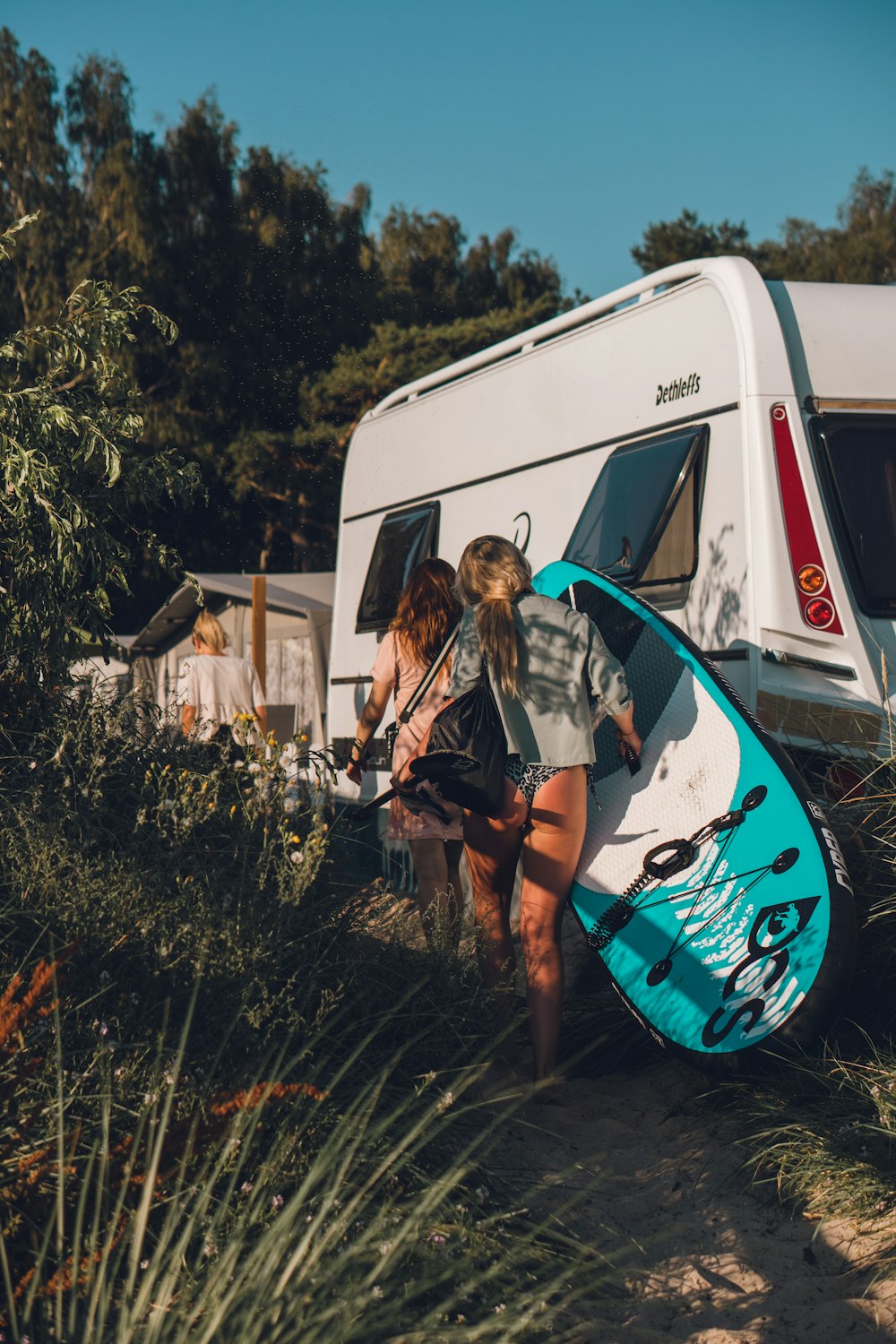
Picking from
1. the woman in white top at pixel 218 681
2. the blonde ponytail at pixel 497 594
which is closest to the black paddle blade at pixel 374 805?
the blonde ponytail at pixel 497 594

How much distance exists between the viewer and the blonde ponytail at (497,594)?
4285mm

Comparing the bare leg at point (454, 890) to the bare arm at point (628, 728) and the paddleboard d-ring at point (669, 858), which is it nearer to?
the paddleboard d-ring at point (669, 858)

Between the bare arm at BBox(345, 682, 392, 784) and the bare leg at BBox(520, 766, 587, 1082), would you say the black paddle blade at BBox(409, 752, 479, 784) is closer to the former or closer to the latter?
the bare leg at BBox(520, 766, 587, 1082)

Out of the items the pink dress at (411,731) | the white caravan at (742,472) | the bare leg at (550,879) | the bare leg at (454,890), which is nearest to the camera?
the bare leg at (454,890)

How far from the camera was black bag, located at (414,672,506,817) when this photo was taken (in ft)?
14.0

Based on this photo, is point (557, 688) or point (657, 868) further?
point (657, 868)

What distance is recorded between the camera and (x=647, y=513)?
223 inches

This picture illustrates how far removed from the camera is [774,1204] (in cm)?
331

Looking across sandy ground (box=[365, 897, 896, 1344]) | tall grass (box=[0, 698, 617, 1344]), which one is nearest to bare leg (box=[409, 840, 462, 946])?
sandy ground (box=[365, 897, 896, 1344])

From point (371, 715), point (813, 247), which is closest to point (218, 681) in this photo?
point (371, 715)

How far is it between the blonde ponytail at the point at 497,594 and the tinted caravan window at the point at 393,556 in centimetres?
337

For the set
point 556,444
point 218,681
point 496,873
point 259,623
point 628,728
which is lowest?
point 496,873

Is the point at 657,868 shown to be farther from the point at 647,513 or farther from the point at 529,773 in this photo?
the point at 647,513

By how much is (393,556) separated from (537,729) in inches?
165
